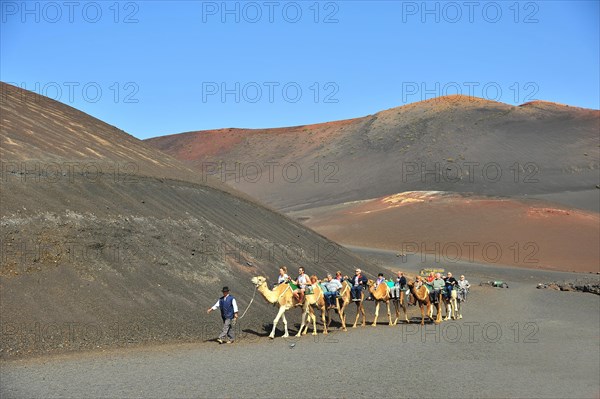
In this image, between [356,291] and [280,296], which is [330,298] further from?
[280,296]

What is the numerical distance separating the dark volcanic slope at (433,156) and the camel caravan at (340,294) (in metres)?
78.4

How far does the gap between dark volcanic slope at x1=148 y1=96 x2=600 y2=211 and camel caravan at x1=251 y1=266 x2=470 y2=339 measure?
257 feet

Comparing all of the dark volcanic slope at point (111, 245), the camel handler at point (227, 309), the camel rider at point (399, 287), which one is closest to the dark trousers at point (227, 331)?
the camel handler at point (227, 309)

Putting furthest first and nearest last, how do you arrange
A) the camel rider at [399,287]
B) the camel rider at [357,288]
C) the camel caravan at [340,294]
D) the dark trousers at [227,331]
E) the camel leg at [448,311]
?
the camel leg at [448,311]
the camel rider at [399,287]
the camel rider at [357,288]
the camel caravan at [340,294]
the dark trousers at [227,331]

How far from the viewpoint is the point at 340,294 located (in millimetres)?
27938

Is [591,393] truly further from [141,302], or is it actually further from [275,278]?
[275,278]

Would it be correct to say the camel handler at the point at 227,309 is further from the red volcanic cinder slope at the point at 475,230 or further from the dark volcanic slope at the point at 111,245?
the red volcanic cinder slope at the point at 475,230

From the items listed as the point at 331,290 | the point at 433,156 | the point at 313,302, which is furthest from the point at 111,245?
the point at 433,156

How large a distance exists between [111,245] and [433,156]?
107460 mm

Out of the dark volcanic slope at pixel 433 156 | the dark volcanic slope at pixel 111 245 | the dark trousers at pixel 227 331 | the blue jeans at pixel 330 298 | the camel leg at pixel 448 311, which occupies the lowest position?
the camel leg at pixel 448 311

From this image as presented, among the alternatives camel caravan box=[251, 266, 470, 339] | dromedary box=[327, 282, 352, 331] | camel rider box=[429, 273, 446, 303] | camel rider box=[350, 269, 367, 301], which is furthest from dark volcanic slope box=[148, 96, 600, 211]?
dromedary box=[327, 282, 352, 331]

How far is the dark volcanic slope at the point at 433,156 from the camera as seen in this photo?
116438mm

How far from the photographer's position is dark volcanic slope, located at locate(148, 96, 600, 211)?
116 meters

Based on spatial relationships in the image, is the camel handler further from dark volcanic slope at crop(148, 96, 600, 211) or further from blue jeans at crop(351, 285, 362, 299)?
dark volcanic slope at crop(148, 96, 600, 211)
